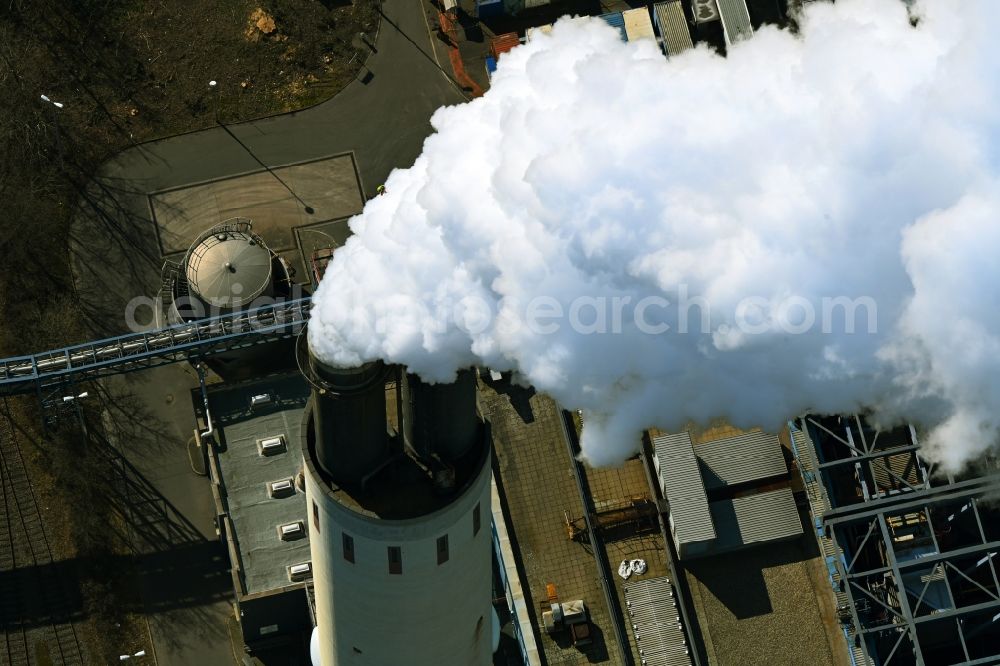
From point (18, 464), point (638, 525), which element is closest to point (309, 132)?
point (18, 464)

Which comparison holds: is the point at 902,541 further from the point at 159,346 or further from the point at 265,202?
the point at 265,202

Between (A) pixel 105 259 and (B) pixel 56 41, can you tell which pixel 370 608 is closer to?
(A) pixel 105 259

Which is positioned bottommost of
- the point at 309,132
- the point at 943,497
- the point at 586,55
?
the point at 943,497

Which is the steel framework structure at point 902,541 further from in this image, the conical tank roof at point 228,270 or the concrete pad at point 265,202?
the concrete pad at point 265,202

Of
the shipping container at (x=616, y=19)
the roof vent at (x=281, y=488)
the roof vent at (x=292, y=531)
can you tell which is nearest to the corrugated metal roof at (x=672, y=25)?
the shipping container at (x=616, y=19)

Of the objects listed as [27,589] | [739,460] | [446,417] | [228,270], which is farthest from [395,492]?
[27,589]
